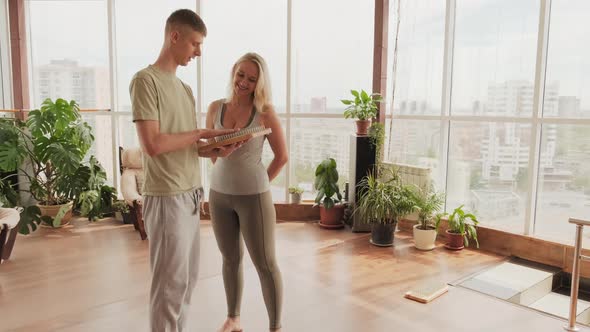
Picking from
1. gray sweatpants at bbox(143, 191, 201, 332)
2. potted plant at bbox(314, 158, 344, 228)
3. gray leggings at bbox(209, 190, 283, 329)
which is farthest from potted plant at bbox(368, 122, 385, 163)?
gray sweatpants at bbox(143, 191, 201, 332)

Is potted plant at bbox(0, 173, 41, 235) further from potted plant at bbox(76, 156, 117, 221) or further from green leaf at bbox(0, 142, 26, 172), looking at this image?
potted plant at bbox(76, 156, 117, 221)

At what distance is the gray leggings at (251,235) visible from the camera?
2230 millimetres

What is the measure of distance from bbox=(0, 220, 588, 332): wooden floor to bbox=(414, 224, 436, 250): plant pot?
0.08m

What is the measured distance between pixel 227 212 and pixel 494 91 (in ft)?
10.1

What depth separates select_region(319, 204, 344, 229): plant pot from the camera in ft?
16.4

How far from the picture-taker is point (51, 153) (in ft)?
15.4

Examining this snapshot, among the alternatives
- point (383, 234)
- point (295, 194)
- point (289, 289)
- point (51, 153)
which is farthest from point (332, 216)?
point (51, 153)

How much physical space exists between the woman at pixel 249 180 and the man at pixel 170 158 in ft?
0.85

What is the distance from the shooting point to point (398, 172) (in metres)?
4.89

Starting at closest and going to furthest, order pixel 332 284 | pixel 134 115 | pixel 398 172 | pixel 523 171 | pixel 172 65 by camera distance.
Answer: pixel 134 115, pixel 172 65, pixel 332 284, pixel 523 171, pixel 398 172

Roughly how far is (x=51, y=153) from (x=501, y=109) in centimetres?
427

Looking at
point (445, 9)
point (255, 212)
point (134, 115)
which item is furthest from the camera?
point (445, 9)

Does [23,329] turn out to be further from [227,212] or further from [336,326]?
[336,326]

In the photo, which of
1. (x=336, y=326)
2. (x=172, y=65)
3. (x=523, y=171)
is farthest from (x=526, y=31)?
(x=172, y=65)
